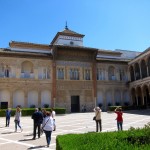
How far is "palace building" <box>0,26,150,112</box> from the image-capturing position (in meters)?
33.5

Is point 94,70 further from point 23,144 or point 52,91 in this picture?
point 23,144

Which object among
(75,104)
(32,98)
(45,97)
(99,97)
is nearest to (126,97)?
(99,97)

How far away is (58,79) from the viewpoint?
118 feet

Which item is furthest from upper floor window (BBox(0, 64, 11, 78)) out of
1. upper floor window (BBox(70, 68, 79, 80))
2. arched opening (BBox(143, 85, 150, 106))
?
arched opening (BBox(143, 85, 150, 106))

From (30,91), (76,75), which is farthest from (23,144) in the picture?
(76,75)

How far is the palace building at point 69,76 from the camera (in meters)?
33.5

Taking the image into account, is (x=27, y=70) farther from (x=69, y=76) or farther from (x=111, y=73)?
(x=111, y=73)

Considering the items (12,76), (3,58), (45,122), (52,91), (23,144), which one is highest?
(3,58)

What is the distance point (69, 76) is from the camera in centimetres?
3672

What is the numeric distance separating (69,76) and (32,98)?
727cm

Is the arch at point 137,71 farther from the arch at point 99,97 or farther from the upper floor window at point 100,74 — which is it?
the arch at point 99,97

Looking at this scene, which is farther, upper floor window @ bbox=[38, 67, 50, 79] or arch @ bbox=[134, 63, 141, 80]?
arch @ bbox=[134, 63, 141, 80]

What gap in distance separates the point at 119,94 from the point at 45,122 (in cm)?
3177

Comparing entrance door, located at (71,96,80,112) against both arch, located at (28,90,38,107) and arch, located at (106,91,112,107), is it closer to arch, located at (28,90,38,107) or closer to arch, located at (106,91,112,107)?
arch, located at (106,91,112,107)
